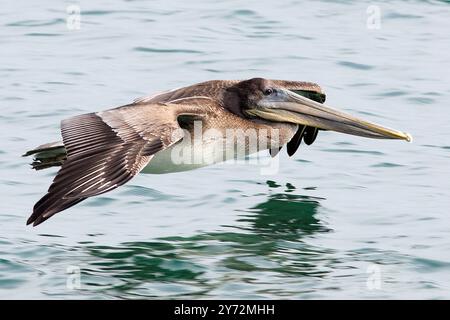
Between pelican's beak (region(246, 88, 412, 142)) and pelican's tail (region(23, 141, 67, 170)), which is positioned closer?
pelican's tail (region(23, 141, 67, 170))

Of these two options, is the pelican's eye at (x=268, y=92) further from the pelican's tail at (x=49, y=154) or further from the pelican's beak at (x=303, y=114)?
the pelican's tail at (x=49, y=154)

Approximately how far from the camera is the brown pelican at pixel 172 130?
780 cm

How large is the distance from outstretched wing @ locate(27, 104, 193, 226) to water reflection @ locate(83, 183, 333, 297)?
0.65 meters

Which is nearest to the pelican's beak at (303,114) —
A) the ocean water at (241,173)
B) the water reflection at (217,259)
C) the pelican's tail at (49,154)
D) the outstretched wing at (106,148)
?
the ocean water at (241,173)

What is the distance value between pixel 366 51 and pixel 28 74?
3.73m

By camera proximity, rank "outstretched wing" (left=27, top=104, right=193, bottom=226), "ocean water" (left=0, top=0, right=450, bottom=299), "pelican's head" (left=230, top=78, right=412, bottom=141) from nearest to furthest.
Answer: "outstretched wing" (left=27, top=104, right=193, bottom=226) → "ocean water" (left=0, top=0, right=450, bottom=299) → "pelican's head" (left=230, top=78, right=412, bottom=141)

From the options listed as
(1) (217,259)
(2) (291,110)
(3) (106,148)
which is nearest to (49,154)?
(3) (106,148)

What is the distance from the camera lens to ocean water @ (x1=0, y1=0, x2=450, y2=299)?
8.07 meters

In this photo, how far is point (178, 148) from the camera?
29.5ft

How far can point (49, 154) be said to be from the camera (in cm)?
914

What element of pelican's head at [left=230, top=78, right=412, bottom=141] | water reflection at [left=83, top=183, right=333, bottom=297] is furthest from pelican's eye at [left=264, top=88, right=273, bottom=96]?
water reflection at [left=83, top=183, right=333, bottom=297]

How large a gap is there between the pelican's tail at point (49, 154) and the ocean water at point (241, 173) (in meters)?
0.40

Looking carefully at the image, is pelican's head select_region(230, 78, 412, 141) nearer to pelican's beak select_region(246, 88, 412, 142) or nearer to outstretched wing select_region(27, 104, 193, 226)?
pelican's beak select_region(246, 88, 412, 142)

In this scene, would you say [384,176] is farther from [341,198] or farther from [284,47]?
[284,47]
